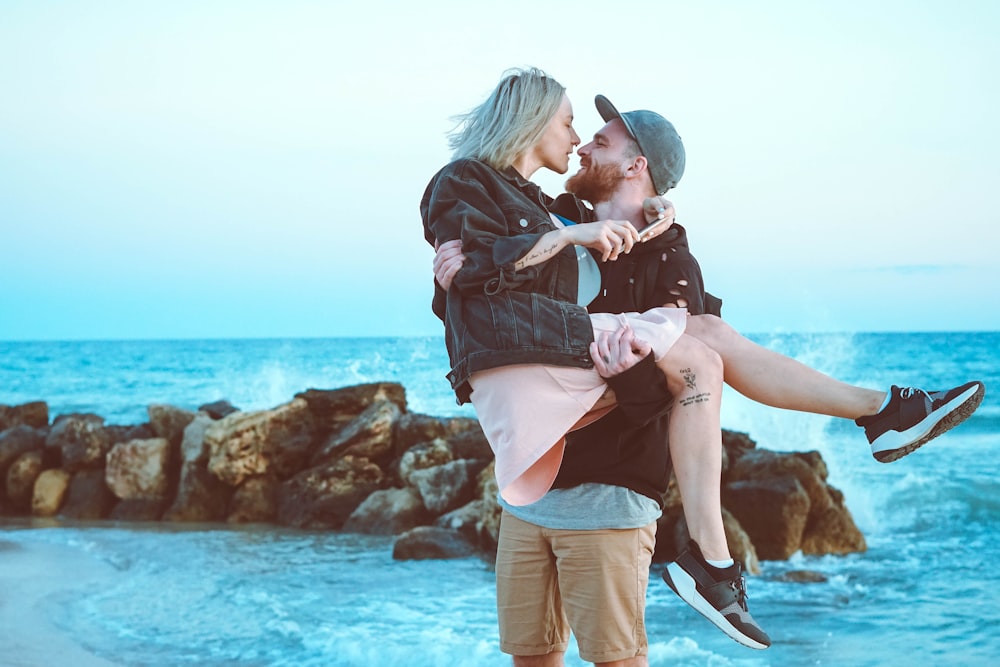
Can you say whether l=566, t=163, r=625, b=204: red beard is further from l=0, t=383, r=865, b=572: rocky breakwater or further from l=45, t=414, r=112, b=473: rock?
l=45, t=414, r=112, b=473: rock

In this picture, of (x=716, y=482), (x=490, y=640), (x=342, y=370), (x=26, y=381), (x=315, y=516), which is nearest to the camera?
(x=716, y=482)

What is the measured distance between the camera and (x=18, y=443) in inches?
467

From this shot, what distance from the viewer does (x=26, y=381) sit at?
38625mm

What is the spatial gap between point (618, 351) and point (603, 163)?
82 cm

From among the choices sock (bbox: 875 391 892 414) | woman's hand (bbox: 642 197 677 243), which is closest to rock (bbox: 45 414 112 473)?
woman's hand (bbox: 642 197 677 243)

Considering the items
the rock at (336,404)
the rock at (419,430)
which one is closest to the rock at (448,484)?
the rock at (419,430)

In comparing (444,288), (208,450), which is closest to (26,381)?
(208,450)

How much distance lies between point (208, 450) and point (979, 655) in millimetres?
7601

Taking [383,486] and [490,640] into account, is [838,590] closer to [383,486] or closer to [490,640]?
[490,640]

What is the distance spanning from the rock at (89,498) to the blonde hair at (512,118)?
8972 mm

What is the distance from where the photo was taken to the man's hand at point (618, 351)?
299 centimetres

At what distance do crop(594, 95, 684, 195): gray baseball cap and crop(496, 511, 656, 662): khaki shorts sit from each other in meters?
1.19

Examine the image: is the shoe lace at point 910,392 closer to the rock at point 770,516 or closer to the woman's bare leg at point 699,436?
the woman's bare leg at point 699,436

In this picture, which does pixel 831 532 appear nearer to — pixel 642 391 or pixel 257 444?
pixel 257 444
